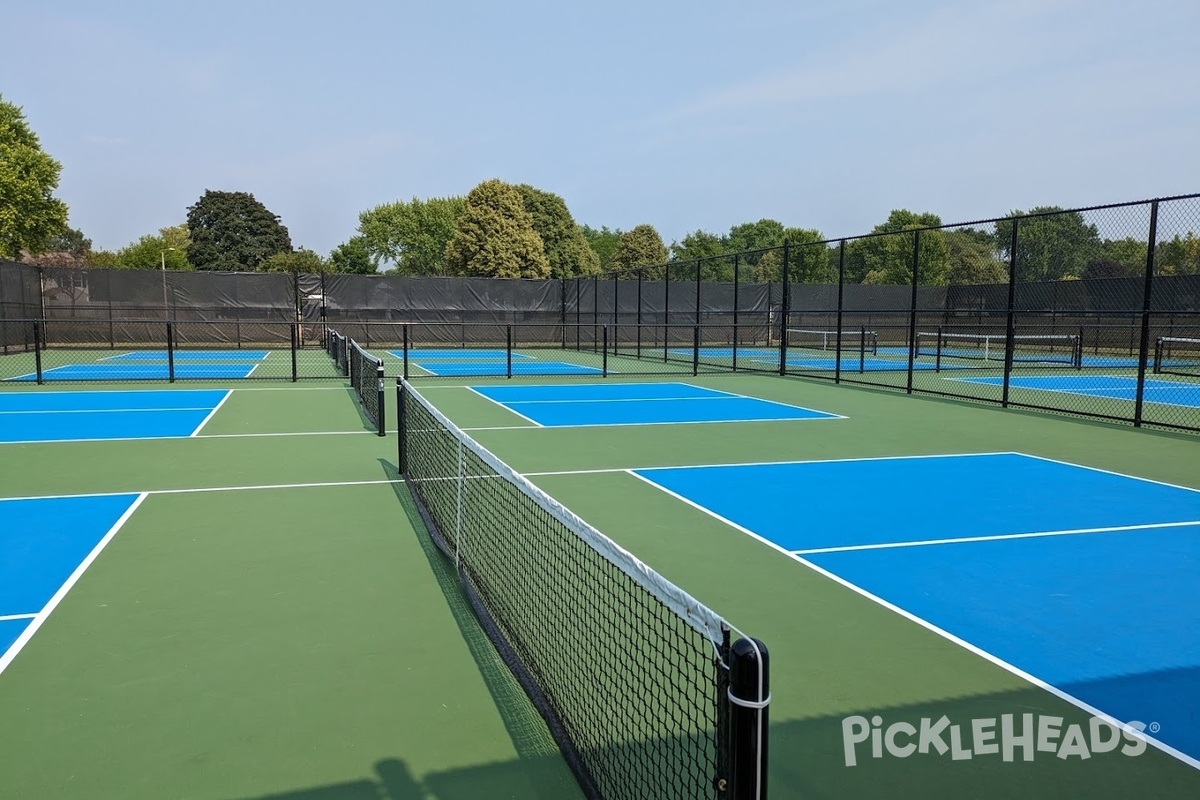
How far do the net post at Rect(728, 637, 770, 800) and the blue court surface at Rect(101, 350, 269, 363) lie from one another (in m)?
23.7

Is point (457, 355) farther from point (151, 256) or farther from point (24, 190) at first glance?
point (151, 256)

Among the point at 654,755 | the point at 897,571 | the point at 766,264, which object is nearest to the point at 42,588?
the point at 654,755

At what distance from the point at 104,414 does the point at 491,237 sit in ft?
136

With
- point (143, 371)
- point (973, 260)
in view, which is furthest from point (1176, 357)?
point (143, 371)

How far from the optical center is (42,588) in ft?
16.4

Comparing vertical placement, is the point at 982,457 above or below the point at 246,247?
below

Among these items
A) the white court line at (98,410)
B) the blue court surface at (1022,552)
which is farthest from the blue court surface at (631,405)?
the white court line at (98,410)

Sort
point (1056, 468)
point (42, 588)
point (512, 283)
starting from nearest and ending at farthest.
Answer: point (42, 588)
point (1056, 468)
point (512, 283)

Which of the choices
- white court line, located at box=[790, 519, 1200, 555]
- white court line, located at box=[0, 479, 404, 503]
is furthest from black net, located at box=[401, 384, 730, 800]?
white court line, located at box=[790, 519, 1200, 555]

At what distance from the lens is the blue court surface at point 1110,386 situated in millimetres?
16391

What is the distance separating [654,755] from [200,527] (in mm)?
4414

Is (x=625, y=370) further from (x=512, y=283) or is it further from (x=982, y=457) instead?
(x=982, y=457)

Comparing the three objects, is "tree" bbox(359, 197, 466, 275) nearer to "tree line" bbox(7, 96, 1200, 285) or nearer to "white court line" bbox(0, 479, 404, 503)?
"tree line" bbox(7, 96, 1200, 285)

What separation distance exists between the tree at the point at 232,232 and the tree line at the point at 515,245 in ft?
0.31
